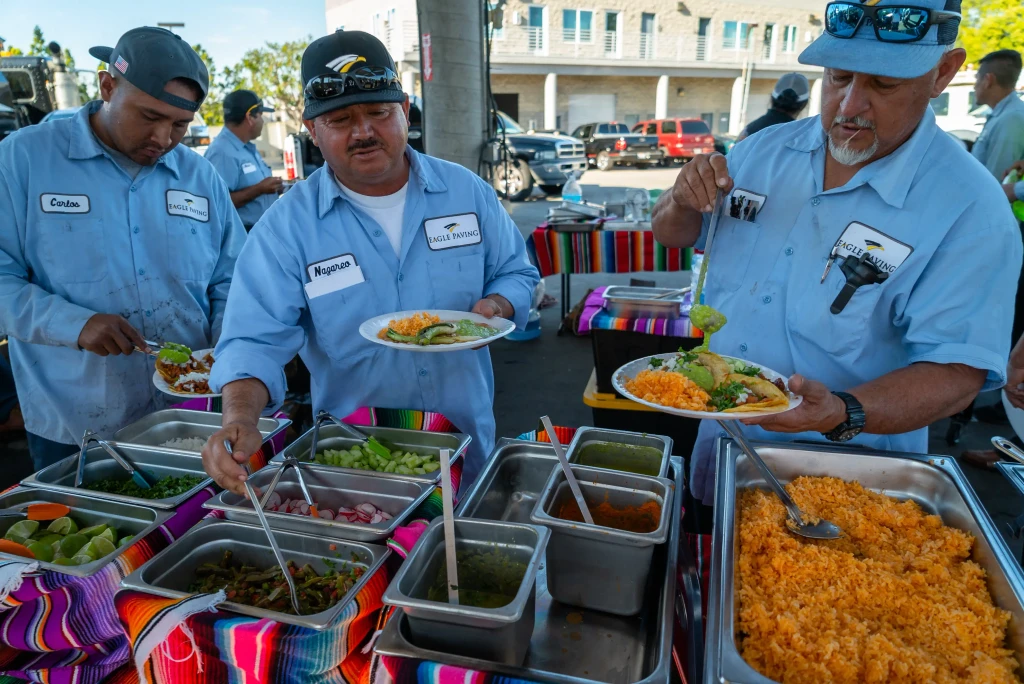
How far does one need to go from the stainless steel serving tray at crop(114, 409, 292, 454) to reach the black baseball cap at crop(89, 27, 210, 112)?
1101 millimetres

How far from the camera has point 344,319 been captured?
204cm

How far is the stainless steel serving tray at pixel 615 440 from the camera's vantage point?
1.65 metres

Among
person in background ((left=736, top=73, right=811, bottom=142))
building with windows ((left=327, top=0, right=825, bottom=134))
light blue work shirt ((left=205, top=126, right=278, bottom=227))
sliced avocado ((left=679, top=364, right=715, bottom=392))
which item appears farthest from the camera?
building with windows ((left=327, top=0, right=825, bottom=134))

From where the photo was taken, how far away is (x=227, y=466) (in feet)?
4.59

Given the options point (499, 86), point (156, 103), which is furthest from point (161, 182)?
point (499, 86)

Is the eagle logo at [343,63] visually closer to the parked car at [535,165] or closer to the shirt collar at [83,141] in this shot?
the shirt collar at [83,141]

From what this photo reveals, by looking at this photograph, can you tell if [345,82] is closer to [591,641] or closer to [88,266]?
[88,266]

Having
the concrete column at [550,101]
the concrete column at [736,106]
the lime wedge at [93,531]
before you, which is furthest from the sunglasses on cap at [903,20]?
the concrete column at [736,106]

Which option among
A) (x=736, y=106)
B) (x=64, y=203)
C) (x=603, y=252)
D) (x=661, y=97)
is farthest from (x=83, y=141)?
(x=736, y=106)

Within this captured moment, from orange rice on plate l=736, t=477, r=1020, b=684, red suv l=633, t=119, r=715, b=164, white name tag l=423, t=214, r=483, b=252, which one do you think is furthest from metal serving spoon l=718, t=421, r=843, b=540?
red suv l=633, t=119, r=715, b=164

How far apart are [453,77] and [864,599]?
5.17 meters

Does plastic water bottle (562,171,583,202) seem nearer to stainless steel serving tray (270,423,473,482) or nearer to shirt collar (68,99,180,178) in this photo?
shirt collar (68,99,180,178)

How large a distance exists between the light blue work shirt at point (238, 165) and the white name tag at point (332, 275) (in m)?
3.55

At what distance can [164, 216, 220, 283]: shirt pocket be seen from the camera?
2385mm
